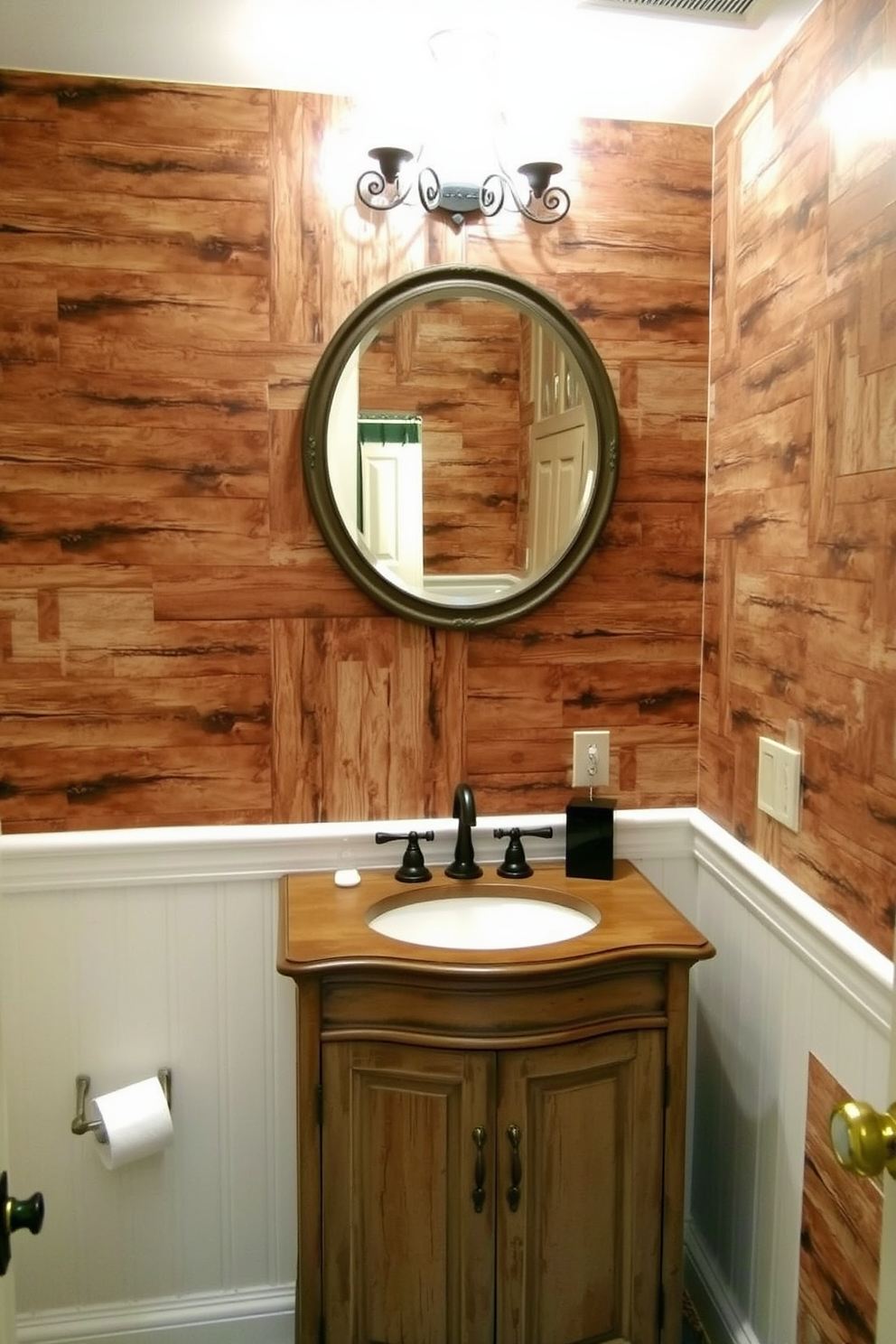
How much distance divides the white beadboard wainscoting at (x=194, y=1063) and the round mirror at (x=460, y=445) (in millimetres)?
458

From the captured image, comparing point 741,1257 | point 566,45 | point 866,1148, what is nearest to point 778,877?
point 741,1257

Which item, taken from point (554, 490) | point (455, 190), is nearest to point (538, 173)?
point (455, 190)

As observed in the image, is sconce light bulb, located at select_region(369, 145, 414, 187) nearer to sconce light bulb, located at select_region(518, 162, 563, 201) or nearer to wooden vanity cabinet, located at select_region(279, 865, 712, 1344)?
sconce light bulb, located at select_region(518, 162, 563, 201)

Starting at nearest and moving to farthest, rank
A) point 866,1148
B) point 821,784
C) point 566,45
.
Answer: point 866,1148, point 821,784, point 566,45

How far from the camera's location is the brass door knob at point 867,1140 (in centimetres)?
86

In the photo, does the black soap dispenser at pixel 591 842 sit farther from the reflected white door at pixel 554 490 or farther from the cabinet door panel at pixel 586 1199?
the reflected white door at pixel 554 490

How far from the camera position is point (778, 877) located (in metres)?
1.65

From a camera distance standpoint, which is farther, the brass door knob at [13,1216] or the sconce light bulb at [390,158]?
the sconce light bulb at [390,158]

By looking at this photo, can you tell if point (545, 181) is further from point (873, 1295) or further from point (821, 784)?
point (873, 1295)

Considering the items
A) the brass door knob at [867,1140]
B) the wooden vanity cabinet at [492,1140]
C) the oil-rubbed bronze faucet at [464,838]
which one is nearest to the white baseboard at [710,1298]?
the wooden vanity cabinet at [492,1140]

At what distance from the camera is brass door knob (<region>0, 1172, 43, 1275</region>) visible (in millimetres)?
928

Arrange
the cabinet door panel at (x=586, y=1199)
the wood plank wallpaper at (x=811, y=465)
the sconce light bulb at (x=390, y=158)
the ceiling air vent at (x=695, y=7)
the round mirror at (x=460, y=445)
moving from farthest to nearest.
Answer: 1. the round mirror at (x=460, y=445)
2. the sconce light bulb at (x=390, y=158)
3. the cabinet door panel at (x=586, y=1199)
4. the ceiling air vent at (x=695, y=7)
5. the wood plank wallpaper at (x=811, y=465)

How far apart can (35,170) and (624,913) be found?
153 centimetres

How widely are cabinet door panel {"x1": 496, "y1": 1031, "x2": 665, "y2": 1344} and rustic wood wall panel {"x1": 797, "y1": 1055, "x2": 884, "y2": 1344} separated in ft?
0.71
